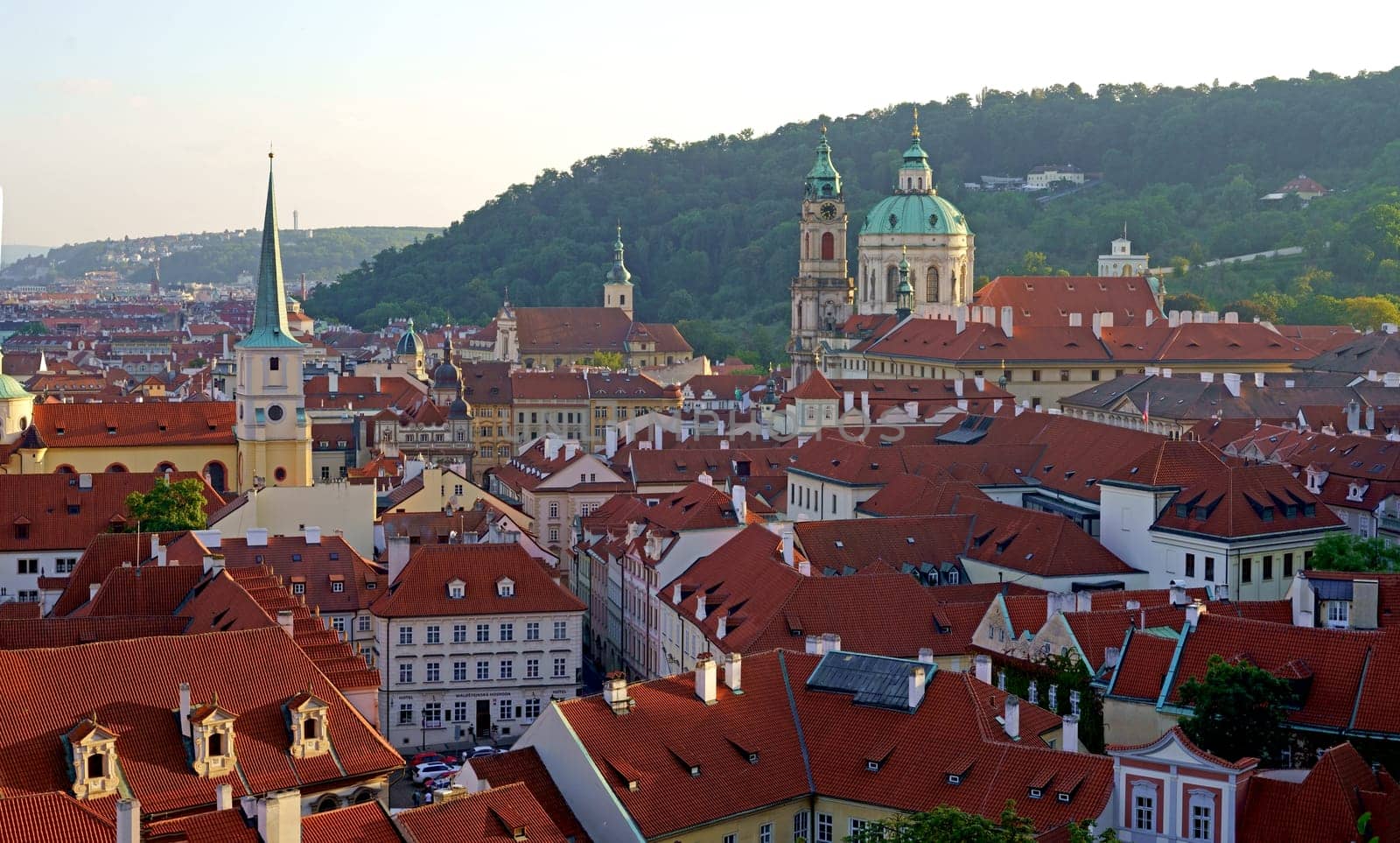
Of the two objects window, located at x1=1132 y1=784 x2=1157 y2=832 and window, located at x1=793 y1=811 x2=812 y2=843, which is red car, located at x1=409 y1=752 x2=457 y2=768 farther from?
window, located at x1=1132 y1=784 x2=1157 y2=832

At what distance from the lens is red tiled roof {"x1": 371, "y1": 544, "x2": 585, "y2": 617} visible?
5631cm

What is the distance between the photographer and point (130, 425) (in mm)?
87000

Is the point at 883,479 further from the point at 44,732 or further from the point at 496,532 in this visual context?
the point at 44,732

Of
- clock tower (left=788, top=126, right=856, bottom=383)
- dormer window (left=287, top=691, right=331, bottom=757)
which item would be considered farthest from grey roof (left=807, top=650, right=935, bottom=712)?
clock tower (left=788, top=126, right=856, bottom=383)

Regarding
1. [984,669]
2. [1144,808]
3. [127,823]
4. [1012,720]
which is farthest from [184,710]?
[984,669]

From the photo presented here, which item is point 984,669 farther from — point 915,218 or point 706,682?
point 915,218

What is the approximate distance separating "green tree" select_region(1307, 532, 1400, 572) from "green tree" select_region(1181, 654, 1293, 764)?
1737cm

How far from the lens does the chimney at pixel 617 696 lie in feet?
129

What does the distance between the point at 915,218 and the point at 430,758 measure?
311 ft

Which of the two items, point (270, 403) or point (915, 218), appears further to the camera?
point (915, 218)

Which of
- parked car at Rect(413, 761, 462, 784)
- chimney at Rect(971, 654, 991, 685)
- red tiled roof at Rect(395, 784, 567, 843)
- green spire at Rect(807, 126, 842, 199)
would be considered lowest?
parked car at Rect(413, 761, 462, 784)

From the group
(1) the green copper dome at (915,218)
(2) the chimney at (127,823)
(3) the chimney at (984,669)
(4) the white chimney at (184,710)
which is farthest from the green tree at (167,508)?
(1) the green copper dome at (915,218)

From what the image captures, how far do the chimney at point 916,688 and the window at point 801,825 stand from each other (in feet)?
9.23

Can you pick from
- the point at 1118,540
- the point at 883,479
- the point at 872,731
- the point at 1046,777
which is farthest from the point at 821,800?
the point at 883,479
